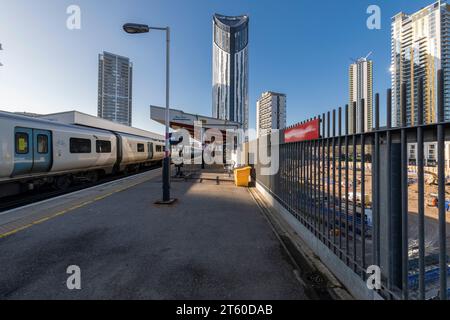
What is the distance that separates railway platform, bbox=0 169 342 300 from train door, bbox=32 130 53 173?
2.43 m

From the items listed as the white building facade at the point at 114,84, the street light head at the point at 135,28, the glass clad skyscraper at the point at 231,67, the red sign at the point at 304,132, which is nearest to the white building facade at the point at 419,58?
the red sign at the point at 304,132

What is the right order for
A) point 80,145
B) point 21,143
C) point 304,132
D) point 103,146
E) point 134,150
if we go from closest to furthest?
point 304,132 < point 21,143 < point 80,145 < point 103,146 < point 134,150

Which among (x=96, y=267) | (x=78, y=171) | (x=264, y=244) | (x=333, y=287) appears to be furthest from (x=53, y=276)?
(x=78, y=171)

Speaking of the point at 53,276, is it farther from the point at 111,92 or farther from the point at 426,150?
the point at 111,92

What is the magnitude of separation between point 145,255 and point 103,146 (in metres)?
11.1

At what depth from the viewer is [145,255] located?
12.1ft

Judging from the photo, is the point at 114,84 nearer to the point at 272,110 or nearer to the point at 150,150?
the point at 150,150

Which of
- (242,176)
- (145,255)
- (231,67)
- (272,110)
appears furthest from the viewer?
(231,67)

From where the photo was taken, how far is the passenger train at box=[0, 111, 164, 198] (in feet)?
23.8

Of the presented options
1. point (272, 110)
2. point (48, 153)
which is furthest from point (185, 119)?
point (272, 110)

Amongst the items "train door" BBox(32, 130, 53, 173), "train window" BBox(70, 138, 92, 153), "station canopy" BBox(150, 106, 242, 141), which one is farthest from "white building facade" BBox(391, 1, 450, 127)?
"station canopy" BBox(150, 106, 242, 141)

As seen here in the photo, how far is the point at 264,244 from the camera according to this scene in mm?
4211

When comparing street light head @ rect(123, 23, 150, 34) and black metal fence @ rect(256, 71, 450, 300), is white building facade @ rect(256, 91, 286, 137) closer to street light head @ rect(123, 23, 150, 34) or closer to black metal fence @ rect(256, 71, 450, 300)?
street light head @ rect(123, 23, 150, 34)

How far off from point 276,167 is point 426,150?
188 inches
